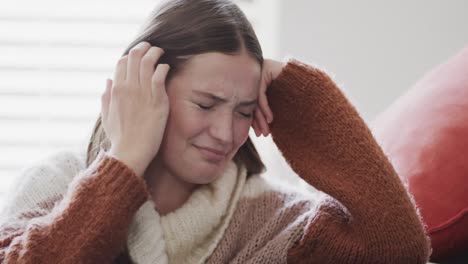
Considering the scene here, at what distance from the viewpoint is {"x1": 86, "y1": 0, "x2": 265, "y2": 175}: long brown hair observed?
112cm

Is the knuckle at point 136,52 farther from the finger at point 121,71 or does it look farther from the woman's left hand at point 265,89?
the woman's left hand at point 265,89

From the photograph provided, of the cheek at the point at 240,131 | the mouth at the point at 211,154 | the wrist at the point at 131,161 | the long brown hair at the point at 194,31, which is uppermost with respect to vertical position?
the long brown hair at the point at 194,31

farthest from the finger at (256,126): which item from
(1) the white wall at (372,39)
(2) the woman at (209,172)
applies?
(1) the white wall at (372,39)

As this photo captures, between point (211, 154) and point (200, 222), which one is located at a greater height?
point (211, 154)

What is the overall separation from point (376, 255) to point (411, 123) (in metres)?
0.25

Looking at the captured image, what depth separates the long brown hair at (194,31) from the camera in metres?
1.12

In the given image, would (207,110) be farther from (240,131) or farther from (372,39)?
(372,39)

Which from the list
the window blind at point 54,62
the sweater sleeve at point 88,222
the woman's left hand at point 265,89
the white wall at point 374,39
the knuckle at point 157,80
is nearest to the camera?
the sweater sleeve at point 88,222

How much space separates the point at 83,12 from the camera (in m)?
1.99

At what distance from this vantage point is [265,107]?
4.02ft

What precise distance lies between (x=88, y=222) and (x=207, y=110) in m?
0.26

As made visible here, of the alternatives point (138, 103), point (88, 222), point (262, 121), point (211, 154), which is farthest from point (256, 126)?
point (88, 222)

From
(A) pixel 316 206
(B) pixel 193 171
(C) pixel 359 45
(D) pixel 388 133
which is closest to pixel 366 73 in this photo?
(C) pixel 359 45

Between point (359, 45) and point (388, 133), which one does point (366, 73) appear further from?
point (388, 133)
